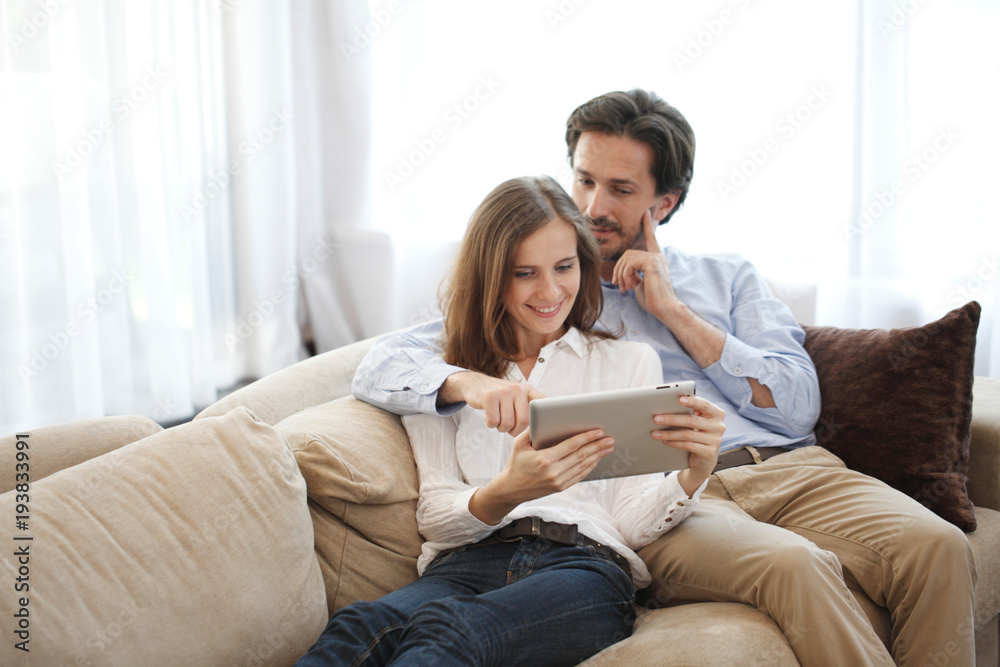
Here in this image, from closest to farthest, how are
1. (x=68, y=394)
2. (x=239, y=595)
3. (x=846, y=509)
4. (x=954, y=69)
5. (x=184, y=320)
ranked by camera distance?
(x=239, y=595) < (x=846, y=509) < (x=954, y=69) < (x=68, y=394) < (x=184, y=320)

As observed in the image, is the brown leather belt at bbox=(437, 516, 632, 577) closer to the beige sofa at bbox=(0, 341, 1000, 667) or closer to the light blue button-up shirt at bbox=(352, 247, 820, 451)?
the beige sofa at bbox=(0, 341, 1000, 667)

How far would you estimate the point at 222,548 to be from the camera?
46.3 inches

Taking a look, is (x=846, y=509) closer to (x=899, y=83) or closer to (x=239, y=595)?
(x=239, y=595)

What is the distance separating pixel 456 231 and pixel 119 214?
1368mm

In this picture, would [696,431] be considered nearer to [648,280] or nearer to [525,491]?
[525,491]

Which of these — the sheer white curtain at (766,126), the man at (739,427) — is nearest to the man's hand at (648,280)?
the man at (739,427)

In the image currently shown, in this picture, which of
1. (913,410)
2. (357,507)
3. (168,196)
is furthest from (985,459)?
(168,196)

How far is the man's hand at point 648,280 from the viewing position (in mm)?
1819

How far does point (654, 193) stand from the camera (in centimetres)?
202

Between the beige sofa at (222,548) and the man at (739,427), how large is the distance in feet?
0.18

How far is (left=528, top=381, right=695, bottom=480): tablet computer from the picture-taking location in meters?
1.15

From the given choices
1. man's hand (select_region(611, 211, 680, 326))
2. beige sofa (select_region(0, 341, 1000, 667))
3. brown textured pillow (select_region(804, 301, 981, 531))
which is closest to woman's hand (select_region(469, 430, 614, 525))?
beige sofa (select_region(0, 341, 1000, 667))

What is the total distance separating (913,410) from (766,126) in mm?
1371

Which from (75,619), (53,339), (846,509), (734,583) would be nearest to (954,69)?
(846,509)
